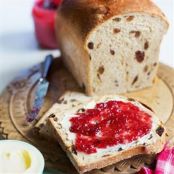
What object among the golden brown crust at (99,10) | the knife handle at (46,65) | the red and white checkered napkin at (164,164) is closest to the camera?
the red and white checkered napkin at (164,164)

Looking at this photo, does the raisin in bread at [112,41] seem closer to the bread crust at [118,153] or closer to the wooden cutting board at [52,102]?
the wooden cutting board at [52,102]

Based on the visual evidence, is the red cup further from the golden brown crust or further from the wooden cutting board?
the golden brown crust

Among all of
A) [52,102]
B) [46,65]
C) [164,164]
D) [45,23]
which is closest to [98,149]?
[164,164]

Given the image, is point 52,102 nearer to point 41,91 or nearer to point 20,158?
point 41,91

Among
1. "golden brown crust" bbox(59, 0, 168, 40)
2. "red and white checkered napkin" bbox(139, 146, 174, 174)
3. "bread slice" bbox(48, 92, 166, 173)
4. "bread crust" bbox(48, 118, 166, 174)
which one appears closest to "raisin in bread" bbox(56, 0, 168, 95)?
"golden brown crust" bbox(59, 0, 168, 40)

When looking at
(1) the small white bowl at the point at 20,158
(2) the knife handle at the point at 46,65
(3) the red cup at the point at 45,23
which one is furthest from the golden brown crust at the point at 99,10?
(1) the small white bowl at the point at 20,158

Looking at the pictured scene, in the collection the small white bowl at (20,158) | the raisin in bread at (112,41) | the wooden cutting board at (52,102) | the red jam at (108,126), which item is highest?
the raisin in bread at (112,41)

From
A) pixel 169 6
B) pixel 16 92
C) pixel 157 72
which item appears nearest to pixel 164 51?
pixel 157 72
